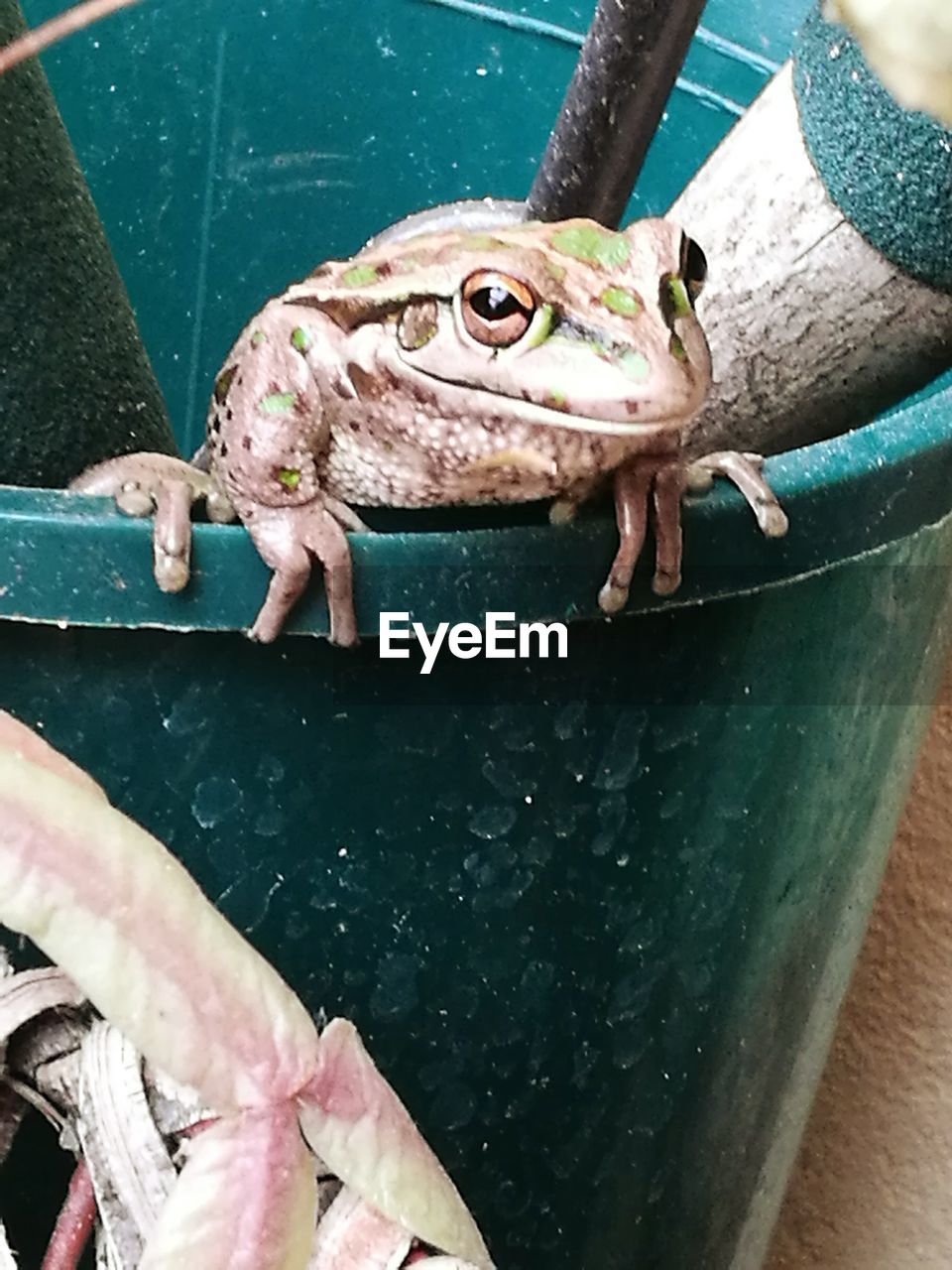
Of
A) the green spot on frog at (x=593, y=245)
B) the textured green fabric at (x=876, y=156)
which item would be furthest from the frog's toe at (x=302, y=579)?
the textured green fabric at (x=876, y=156)

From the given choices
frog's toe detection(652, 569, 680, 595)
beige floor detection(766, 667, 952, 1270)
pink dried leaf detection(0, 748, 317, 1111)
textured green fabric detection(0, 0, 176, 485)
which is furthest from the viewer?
beige floor detection(766, 667, 952, 1270)

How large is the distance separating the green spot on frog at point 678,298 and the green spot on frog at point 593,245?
1cm

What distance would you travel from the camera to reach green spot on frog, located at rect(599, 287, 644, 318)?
322 mm

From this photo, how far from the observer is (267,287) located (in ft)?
2.75

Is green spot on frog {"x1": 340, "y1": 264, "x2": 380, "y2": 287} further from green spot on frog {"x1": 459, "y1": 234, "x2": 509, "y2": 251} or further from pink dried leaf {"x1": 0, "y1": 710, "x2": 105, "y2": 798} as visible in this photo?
pink dried leaf {"x1": 0, "y1": 710, "x2": 105, "y2": 798}

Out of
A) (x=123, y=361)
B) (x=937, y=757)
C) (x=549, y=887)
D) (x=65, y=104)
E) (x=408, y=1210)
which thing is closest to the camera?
(x=408, y=1210)

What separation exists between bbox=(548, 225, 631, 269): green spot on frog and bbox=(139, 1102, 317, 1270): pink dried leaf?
8.7 inches

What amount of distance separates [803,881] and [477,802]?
0.13m

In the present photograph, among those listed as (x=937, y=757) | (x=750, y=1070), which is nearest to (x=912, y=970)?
(x=937, y=757)

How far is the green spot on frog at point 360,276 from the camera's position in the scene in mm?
376

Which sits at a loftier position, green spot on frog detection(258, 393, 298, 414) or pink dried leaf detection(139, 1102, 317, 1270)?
green spot on frog detection(258, 393, 298, 414)

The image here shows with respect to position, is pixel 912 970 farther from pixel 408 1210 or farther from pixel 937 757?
pixel 408 1210

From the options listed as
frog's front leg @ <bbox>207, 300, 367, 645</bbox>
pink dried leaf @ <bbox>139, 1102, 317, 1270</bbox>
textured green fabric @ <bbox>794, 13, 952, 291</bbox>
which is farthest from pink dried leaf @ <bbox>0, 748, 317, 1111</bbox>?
textured green fabric @ <bbox>794, 13, 952, 291</bbox>

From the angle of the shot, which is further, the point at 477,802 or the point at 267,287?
the point at 267,287
